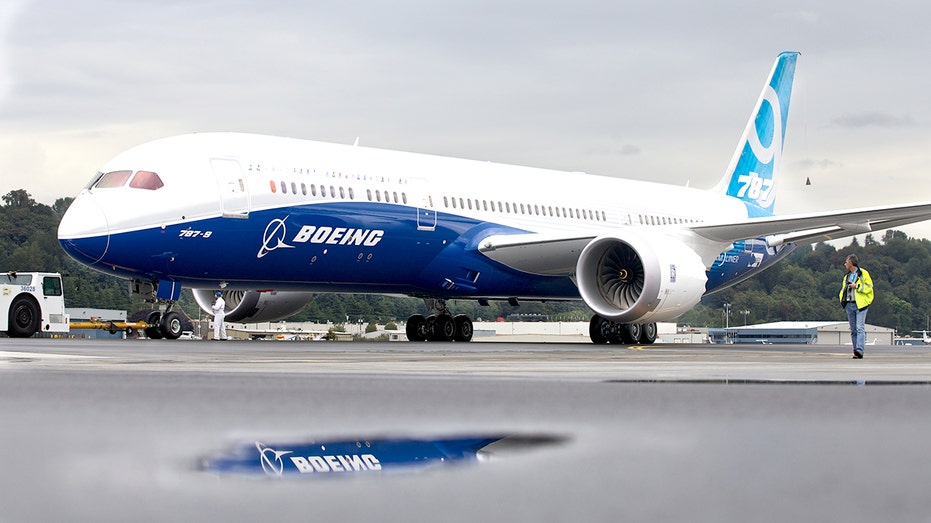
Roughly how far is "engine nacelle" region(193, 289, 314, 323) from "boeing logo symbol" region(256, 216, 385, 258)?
5.01 meters

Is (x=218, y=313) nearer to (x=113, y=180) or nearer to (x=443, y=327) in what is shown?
(x=443, y=327)

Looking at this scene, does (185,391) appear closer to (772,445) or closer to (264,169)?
(772,445)

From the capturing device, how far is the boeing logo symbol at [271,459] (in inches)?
154

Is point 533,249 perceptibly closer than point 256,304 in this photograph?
Yes

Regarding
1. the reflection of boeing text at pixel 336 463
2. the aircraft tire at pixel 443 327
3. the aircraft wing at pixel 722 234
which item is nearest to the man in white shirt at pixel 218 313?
the aircraft tire at pixel 443 327

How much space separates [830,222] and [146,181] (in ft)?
41.5

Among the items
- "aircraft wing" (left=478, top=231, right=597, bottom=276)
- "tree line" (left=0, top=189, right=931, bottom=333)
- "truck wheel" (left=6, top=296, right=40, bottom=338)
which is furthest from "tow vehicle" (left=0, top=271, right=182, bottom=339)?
"tree line" (left=0, top=189, right=931, bottom=333)

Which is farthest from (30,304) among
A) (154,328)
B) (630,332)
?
(630,332)

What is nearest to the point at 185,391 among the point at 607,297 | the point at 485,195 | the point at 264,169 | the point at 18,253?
the point at 264,169

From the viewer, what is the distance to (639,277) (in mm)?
21875

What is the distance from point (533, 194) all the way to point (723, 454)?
2109 cm

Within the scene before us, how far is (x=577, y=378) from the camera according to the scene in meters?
9.05

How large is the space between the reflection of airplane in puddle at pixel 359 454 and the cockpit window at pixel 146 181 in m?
15.2

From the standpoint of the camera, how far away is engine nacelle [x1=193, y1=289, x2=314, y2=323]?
2622 cm
